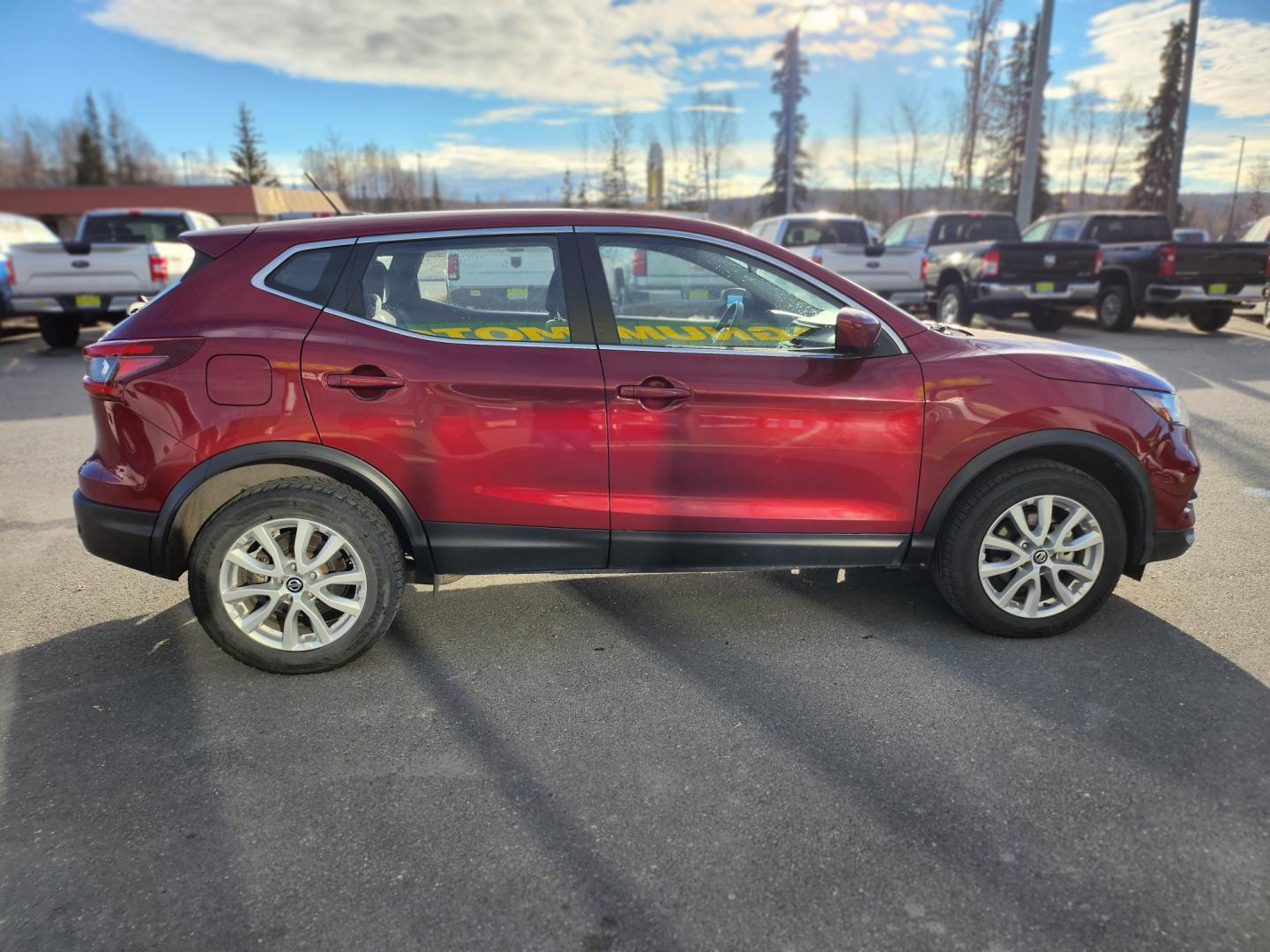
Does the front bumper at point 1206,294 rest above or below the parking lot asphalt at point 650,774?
above

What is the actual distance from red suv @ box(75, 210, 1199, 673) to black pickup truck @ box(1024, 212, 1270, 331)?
11350 mm

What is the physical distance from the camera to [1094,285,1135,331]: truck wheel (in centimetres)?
1391

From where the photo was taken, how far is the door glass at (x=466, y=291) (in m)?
3.35

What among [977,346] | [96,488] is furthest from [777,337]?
[96,488]

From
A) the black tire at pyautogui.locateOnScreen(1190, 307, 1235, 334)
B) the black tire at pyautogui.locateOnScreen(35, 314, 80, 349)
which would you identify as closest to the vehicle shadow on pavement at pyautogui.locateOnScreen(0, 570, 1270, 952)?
the black tire at pyautogui.locateOnScreen(35, 314, 80, 349)

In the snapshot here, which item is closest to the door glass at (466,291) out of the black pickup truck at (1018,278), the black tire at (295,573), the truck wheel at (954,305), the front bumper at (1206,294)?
the black tire at (295,573)

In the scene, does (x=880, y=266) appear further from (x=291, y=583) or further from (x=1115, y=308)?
(x=291, y=583)

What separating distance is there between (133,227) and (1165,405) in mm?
15514

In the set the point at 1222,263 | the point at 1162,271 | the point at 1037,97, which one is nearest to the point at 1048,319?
the point at 1162,271

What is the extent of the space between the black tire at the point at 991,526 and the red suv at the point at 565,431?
0.01 metres

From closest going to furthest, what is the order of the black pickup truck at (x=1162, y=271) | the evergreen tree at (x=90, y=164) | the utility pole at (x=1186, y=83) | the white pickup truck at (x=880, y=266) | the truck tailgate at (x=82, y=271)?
the truck tailgate at (x=82, y=271) → the white pickup truck at (x=880, y=266) → the black pickup truck at (x=1162, y=271) → the utility pole at (x=1186, y=83) → the evergreen tree at (x=90, y=164)

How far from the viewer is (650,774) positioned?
2.74 metres

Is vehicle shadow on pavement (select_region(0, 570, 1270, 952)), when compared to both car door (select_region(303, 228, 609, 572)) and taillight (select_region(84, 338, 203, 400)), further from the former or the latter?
taillight (select_region(84, 338, 203, 400))

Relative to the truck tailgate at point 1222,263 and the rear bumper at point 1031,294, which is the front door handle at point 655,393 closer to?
the rear bumper at point 1031,294
